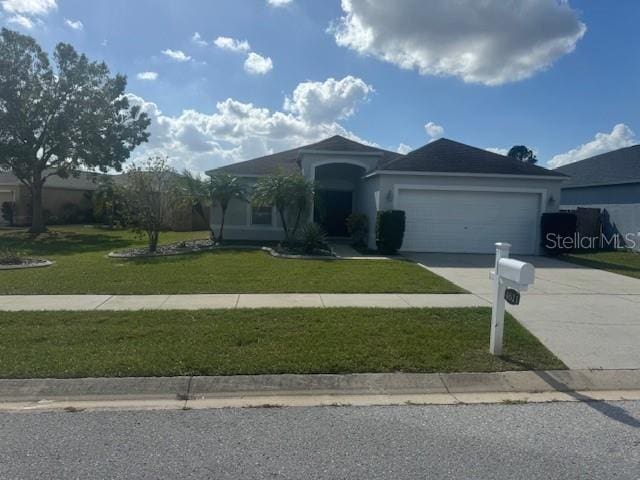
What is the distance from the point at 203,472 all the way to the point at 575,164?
30287mm

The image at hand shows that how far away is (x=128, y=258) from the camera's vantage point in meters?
13.4

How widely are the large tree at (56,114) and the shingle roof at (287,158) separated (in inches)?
378

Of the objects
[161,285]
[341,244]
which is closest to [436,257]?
[341,244]

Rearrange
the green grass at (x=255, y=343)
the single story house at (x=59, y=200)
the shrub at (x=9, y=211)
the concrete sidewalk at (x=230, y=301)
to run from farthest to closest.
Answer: the single story house at (x=59, y=200) → the shrub at (x=9, y=211) → the concrete sidewalk at (x=230, y=301) → the green grass at (x=255, y=343)

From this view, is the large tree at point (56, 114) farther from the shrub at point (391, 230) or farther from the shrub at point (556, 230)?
the shrub at point (556, 230)

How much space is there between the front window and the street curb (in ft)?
51.0

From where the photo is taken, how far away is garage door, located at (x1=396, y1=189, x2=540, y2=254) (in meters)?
15.7

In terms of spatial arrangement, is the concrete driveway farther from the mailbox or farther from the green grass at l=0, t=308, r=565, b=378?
the mailbox

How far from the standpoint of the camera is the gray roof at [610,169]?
20938 millimetres

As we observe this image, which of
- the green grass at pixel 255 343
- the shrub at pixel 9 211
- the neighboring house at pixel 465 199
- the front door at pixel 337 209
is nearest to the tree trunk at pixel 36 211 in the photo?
the shrub at pixel 9 211

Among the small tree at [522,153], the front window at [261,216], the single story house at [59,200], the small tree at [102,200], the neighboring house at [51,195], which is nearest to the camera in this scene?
the front window at [261,216]

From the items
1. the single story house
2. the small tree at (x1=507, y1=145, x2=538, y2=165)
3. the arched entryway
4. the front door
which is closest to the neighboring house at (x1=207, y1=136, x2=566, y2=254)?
the arched entryway

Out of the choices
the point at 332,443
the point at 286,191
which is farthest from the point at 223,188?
the point at 332,443

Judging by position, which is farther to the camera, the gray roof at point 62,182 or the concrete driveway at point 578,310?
the gray roof at point 62,182
